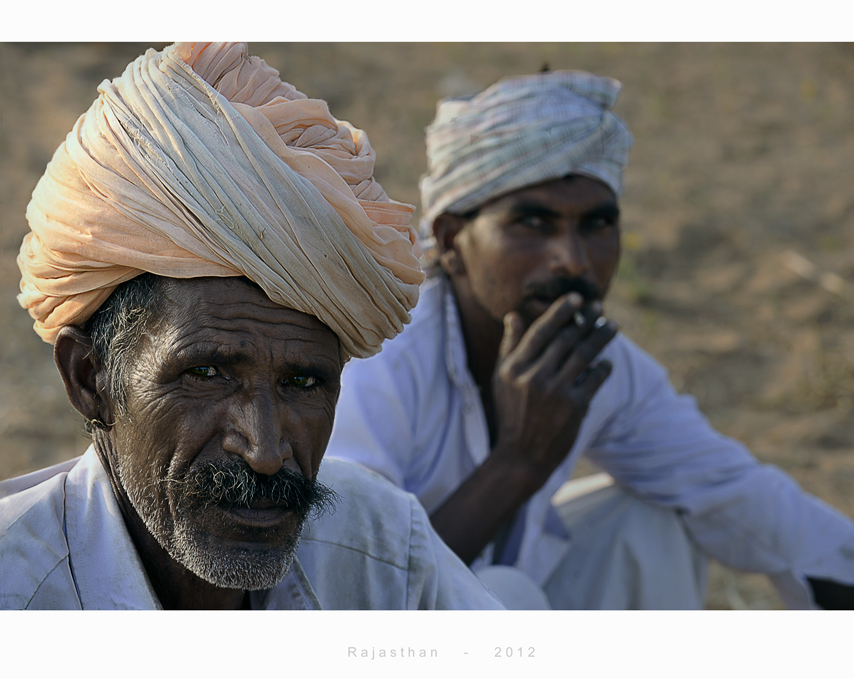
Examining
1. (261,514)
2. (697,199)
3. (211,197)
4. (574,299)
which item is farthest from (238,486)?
(697,199)

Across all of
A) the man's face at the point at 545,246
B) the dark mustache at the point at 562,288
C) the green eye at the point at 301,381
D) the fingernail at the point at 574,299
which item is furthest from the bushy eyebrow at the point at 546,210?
the green eye at the point at 301,381

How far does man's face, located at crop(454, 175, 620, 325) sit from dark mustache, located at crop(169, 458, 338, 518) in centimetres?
159

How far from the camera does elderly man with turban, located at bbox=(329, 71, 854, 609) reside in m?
3.12

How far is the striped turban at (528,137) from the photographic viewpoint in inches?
131

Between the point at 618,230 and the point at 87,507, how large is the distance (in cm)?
213

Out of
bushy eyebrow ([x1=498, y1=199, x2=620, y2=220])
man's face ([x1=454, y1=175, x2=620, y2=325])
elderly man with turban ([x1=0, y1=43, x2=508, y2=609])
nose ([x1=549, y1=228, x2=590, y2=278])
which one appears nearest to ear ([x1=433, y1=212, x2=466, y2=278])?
man's face ([x1=454, y1=175, x2=620, y2=325])

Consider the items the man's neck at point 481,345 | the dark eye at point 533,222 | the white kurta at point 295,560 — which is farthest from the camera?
the man's neck at point 481,345

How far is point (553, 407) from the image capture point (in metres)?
3.09

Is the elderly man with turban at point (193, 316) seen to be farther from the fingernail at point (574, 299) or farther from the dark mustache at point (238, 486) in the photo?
the fingernail at point (574, 299)

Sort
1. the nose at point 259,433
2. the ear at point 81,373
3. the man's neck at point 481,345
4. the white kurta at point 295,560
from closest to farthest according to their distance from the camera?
the nose at point 259,433
the white kurta at point 295,560
the ear at point 81,373
the man's neck at point 481,345

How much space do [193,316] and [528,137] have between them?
1766mm

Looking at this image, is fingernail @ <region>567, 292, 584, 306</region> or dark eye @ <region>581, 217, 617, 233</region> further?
dark eye @ <region>581, 217, 617, 233</region>

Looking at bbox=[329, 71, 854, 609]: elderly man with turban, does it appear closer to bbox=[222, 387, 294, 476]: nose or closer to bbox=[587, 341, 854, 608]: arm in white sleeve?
bbox=[587, 341, 854, 608]: arm in white sleeve
